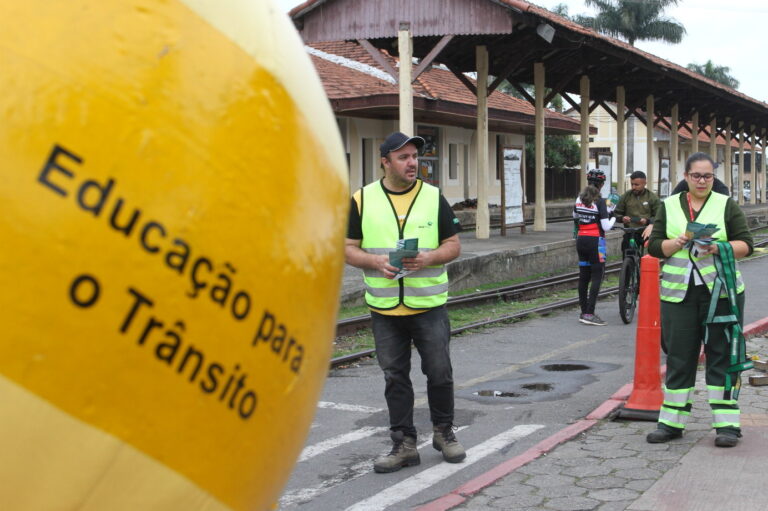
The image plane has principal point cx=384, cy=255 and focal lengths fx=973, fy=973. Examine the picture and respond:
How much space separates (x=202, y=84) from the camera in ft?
5.16

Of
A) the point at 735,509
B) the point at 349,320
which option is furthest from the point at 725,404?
the point at 349,320

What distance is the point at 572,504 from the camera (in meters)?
4.79

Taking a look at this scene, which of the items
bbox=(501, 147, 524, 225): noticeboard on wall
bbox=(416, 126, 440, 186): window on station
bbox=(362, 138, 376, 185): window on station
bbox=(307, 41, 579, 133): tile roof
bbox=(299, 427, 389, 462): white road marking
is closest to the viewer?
bbox=(299, 427, 389, 462): white road marking

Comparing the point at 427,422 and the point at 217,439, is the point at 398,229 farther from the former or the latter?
the point at 217,439

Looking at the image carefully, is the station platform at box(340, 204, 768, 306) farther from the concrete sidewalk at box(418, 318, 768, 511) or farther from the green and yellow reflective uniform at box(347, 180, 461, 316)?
the green and yellow reflective uniform at box(347, 180, 461, 316)

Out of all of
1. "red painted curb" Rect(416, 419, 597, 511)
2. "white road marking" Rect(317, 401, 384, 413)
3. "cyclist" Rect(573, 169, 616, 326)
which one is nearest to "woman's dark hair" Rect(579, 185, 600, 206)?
"cyclist" Rect(573, 169, 616, 326)

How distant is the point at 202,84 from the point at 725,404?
4942 millimetres

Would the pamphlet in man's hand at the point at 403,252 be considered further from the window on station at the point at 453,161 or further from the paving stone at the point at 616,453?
the window on station at the point at 453,161

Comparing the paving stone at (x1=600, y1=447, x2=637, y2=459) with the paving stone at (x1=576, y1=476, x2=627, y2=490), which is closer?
the paving stone at (x1=576, y1=476, x2=627, y2=490)

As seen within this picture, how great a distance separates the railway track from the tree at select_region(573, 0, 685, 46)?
4740cm

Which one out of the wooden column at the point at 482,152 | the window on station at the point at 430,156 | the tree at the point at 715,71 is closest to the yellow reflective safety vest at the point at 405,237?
the wooden column at the point at 482,152

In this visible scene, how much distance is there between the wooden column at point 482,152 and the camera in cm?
2070

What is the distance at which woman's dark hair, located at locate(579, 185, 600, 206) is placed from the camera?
37.1 feet

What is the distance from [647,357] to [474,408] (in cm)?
142
